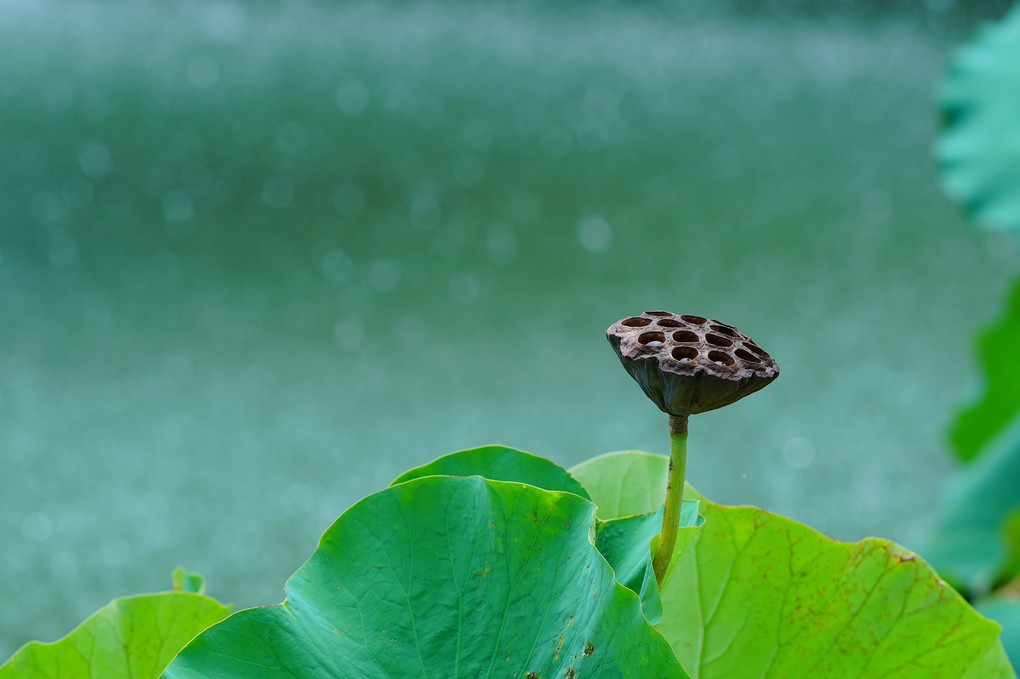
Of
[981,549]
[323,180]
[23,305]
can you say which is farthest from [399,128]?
[981,549]

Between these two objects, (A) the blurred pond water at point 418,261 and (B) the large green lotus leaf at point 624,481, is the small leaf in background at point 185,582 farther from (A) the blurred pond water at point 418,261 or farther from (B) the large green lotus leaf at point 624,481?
(A) the blurred pond water at point 418,261

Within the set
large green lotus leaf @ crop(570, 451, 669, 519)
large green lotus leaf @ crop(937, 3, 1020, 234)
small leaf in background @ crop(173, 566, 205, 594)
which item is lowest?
large green lotus leaf @ crop(570, 451, 669, 519)

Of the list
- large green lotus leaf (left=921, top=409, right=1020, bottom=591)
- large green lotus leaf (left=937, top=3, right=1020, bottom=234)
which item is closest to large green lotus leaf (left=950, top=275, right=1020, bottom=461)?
large green lotus leaf (left=921, top=409, right=1020, bottom=591)

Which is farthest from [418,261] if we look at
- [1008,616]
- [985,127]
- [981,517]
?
[1008,616]

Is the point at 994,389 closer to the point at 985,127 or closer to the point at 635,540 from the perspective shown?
the point at 985,127

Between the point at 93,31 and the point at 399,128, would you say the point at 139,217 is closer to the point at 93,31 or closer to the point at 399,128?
the point at 93,31

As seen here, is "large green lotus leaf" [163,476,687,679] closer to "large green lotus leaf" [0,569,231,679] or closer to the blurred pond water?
"large green lotus leaf" [0,569,231,679]
